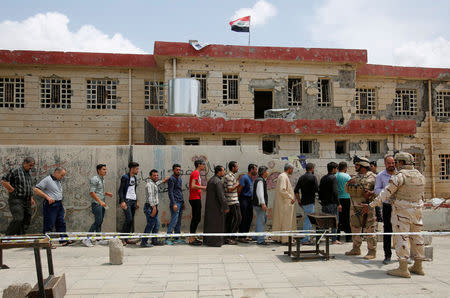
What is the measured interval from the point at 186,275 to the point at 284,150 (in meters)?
9.78

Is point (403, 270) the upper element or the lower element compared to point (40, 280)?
lower

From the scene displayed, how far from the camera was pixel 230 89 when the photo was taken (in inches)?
605

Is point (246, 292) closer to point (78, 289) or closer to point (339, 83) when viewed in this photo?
point (78, 289)

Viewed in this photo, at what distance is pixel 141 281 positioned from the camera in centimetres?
505

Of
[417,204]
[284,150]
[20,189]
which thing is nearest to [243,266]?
[417,204]

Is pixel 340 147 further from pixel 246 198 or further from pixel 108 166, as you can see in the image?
pixel 108 166

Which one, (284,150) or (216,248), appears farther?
(284,150)

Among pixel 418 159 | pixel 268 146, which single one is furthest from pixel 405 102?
pixel 268 146

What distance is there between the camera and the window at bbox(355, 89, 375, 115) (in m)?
17.1

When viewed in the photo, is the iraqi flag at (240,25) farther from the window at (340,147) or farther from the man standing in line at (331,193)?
the man standing in line at (331,193)

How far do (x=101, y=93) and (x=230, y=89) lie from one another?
5800 mm

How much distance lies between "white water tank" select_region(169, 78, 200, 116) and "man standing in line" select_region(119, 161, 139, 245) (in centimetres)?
489

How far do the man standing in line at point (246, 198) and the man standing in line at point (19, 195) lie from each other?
4557mm

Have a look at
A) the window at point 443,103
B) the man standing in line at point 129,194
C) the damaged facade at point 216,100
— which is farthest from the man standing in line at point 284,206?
the window at point 443,103
